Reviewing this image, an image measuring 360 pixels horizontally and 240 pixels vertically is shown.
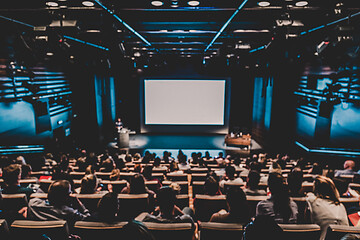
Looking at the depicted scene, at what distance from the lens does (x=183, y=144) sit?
12.0 m

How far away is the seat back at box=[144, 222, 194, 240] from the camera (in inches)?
77.9

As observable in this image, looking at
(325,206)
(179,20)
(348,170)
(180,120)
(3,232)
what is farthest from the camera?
(180,120)

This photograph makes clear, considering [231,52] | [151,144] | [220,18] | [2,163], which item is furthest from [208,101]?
[2,163]

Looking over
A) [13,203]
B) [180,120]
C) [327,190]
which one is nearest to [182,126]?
[180,120]

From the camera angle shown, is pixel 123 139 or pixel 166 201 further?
pixel 123 139

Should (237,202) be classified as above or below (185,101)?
above

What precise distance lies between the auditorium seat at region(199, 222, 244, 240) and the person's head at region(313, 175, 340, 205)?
1.33 meters

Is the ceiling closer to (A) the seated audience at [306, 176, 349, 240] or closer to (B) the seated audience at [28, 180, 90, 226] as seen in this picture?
(A) the seated audience at [306, 176, 349, 240]

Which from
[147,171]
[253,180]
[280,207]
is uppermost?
[280,207]

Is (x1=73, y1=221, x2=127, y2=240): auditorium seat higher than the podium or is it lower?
higher

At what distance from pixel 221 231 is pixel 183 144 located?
1000 centimetres

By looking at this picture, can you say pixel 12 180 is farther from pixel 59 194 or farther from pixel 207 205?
pixel 207 205

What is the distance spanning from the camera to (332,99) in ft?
24.8

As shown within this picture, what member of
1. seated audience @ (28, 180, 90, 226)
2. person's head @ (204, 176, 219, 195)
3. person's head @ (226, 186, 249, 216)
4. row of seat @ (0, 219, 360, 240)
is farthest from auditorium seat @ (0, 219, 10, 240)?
person's head @ (204, 176, 219, 195)
